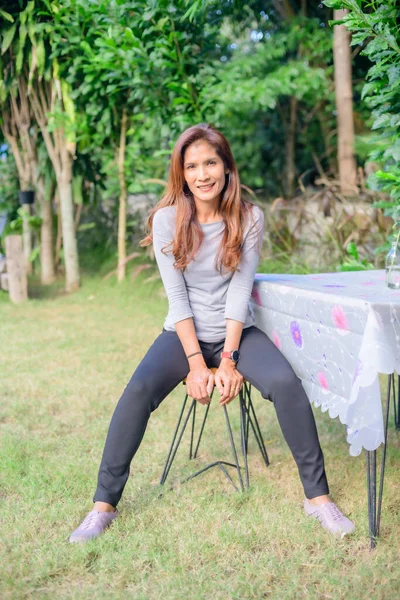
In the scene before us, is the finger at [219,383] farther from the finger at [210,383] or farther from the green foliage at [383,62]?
the green foliage at [383,62]

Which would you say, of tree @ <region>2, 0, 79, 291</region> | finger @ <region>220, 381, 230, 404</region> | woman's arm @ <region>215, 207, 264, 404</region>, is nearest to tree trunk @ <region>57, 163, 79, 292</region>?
tree @ <region>2, 0, 79, 291</region>

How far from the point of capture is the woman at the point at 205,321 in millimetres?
2215

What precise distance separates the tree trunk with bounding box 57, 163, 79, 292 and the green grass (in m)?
3.33

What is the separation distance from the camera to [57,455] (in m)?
2.89

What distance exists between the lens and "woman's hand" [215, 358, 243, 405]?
7.68ft

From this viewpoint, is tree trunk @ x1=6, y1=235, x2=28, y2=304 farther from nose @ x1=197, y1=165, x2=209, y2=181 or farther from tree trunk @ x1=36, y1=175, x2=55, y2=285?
nose @ x1=197, y1=165, x2=209, y2=181

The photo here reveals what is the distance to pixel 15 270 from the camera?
6520 millimetres

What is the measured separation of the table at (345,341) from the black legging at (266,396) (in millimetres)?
101

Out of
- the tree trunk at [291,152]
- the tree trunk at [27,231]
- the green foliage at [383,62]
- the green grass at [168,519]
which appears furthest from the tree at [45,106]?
the tree trunk at [291,152]

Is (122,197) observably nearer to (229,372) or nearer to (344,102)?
(344,102)

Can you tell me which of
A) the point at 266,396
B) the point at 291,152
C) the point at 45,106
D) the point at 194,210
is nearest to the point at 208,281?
the point at 194,210

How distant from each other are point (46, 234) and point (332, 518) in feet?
19.6

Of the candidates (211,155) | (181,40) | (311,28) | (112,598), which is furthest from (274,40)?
(112,598)

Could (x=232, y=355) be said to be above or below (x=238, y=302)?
below
